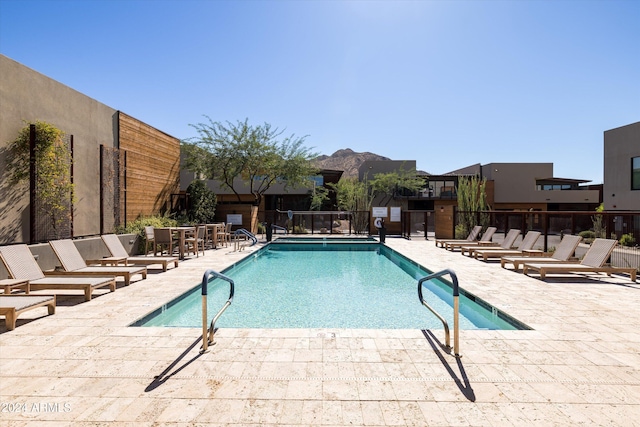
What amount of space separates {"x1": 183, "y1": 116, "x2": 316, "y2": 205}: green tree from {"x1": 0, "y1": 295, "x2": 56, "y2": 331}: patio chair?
43.5 feet

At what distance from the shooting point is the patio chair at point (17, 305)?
3756mm

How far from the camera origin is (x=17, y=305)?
3846 millimetres

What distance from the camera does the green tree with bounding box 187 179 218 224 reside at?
14398 mm

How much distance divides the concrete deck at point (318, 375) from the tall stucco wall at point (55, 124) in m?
4.54

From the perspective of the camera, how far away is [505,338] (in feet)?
11.9

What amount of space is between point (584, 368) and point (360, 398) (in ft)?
6.88

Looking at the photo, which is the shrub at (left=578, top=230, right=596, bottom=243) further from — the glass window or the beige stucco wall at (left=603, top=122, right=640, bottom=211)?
the glass window

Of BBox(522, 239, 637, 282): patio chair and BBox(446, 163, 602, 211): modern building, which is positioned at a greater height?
BBox(446, 163, 602, 211): modern building

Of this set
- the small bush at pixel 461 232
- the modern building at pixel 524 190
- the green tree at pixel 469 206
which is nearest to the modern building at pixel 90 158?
the small bush at pixel 461 232

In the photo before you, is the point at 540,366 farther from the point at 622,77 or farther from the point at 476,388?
the point at 622,77

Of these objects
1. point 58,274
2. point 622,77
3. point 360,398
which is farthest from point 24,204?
point 622,77

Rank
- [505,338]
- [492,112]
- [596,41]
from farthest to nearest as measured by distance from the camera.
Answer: [492,112] → [596,41] → [505,338]

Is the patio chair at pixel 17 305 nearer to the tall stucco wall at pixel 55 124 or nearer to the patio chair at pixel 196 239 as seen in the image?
the tall stucco wall at pixel 55 124

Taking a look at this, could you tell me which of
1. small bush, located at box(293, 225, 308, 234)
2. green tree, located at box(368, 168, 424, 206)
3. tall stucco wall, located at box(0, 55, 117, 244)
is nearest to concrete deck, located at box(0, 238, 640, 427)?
tall stucco wall, located at box(0, 55, 117, 244)
